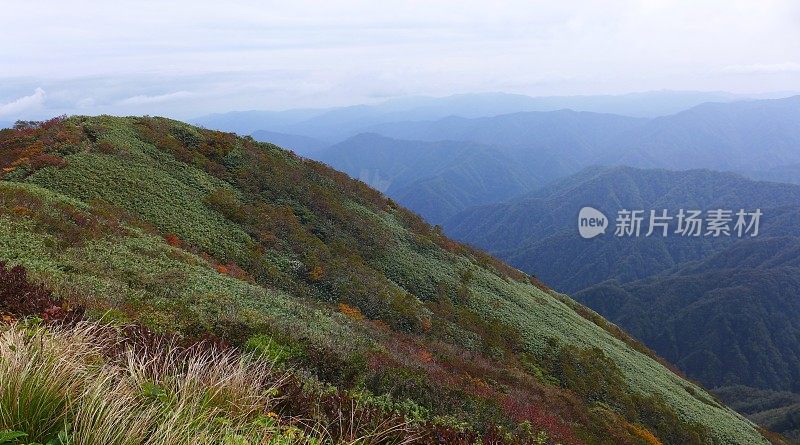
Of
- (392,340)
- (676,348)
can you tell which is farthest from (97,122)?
(676,348)

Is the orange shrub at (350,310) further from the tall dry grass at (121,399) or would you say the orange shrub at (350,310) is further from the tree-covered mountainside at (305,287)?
the tall dry grass at (121,399)

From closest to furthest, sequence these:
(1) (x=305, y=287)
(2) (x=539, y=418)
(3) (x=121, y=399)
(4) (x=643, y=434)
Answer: (3) (x=121, y=399) < (2) (x=539, y=418) < (4) (x=643, y=434) < (1) (x=305, y=287)

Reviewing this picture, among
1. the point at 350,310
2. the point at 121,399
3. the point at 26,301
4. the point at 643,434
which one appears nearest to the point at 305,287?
the point at 350,310

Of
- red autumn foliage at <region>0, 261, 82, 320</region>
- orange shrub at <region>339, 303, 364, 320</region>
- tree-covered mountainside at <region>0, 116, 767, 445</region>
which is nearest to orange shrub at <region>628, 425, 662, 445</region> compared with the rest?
tree-covered mountainside at <region>0, 116, 767, 445</region>

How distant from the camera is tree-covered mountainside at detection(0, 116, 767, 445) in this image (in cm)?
967

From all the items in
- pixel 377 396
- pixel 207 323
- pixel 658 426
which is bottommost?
pixel 658 426

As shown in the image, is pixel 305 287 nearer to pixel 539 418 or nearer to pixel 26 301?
pixel 539 418

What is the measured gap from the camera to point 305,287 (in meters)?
21.8

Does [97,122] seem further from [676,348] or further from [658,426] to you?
[676,348]

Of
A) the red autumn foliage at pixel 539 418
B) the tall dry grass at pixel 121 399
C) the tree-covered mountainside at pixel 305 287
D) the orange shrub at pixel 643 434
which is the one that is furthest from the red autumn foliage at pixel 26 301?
the orange shrub at pixel 643 434

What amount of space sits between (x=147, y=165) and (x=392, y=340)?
18.9m

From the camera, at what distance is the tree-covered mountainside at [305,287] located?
31.7 ft

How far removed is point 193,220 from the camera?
23.3 meters

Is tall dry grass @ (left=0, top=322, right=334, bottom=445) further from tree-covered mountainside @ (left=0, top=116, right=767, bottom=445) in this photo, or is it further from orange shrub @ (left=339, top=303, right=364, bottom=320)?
orange shrub @ (left=339, top=303, right=364, bottom=320)
